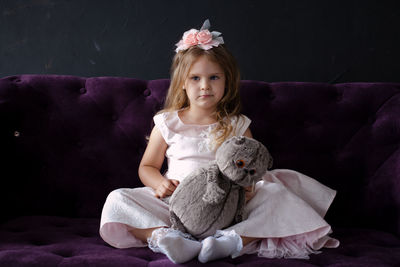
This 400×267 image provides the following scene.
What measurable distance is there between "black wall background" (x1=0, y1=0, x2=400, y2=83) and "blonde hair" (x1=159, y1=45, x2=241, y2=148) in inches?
15.8

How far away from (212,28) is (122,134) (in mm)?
705

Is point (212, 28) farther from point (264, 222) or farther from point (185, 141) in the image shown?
point (264, 222)

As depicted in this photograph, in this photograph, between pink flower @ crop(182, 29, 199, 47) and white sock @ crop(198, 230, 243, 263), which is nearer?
white sock @ crop(198, 230, 243, 263)

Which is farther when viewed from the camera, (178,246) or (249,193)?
(249,193)

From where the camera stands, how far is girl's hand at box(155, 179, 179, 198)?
4.89ft

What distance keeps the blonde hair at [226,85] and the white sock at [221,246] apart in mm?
436

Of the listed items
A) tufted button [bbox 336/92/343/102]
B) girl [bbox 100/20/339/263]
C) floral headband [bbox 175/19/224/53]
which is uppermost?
floral headband [bbox 175/19/224/53]

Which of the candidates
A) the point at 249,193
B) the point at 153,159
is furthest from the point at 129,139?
the point at 249,193

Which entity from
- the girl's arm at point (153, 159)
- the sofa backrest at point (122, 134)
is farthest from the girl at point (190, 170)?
the sofa backrest at point (122, 134)

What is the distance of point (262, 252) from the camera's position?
1338 mm

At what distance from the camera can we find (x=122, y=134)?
1797 millimetres

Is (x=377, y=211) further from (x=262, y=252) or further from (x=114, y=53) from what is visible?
(x=114, y=53)

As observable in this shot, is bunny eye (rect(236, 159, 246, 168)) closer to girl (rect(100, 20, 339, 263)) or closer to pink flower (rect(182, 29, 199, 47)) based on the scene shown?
girl (rect(100, 20, 339, 263))

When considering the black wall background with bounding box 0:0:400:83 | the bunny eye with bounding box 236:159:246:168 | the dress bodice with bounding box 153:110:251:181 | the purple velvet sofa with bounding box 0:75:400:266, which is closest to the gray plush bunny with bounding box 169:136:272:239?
the bunny eye with bounding box 236:159:246:168
